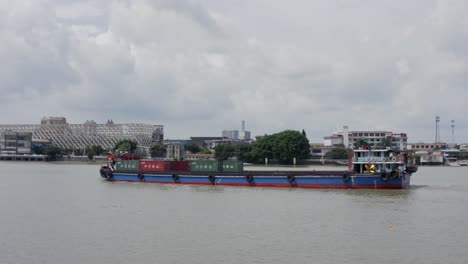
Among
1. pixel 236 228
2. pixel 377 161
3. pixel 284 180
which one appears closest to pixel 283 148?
pixel 284 180

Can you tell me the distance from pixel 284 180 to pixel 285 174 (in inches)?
22.8

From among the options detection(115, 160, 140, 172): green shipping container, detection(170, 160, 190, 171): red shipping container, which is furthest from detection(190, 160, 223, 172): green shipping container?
detection(115, 160, 140, 172): green shipping container

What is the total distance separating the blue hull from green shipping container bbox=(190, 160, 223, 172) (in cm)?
250

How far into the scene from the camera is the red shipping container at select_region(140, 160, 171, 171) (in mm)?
62781

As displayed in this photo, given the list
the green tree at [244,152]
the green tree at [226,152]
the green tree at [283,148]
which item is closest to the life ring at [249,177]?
the green tree at [283,148]

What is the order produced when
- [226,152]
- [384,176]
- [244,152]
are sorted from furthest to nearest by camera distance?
[226,152]
[244,152]
[384,176]

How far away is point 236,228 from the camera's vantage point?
95.2 ft

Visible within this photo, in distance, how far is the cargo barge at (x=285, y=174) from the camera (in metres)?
49.4

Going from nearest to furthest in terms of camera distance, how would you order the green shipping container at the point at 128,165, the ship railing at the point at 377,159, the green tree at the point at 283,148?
the ship railing at the point at 377,159
the green shipping container at the point at 128,165
the green tree at the point at 283,148

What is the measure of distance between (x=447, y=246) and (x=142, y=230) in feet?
47.9

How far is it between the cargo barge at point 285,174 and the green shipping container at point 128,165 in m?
0.01

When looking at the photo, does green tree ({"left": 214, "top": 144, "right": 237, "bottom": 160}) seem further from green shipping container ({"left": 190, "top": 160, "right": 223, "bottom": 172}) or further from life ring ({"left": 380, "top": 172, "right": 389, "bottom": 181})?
life ring ({"left": 380, "top": 172, "right": 389, "bottom": 181})

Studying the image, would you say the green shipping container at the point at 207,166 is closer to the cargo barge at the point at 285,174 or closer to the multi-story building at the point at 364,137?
the cargo barge at the point at 285,174

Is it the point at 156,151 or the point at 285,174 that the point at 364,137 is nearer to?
the point at 156,151
